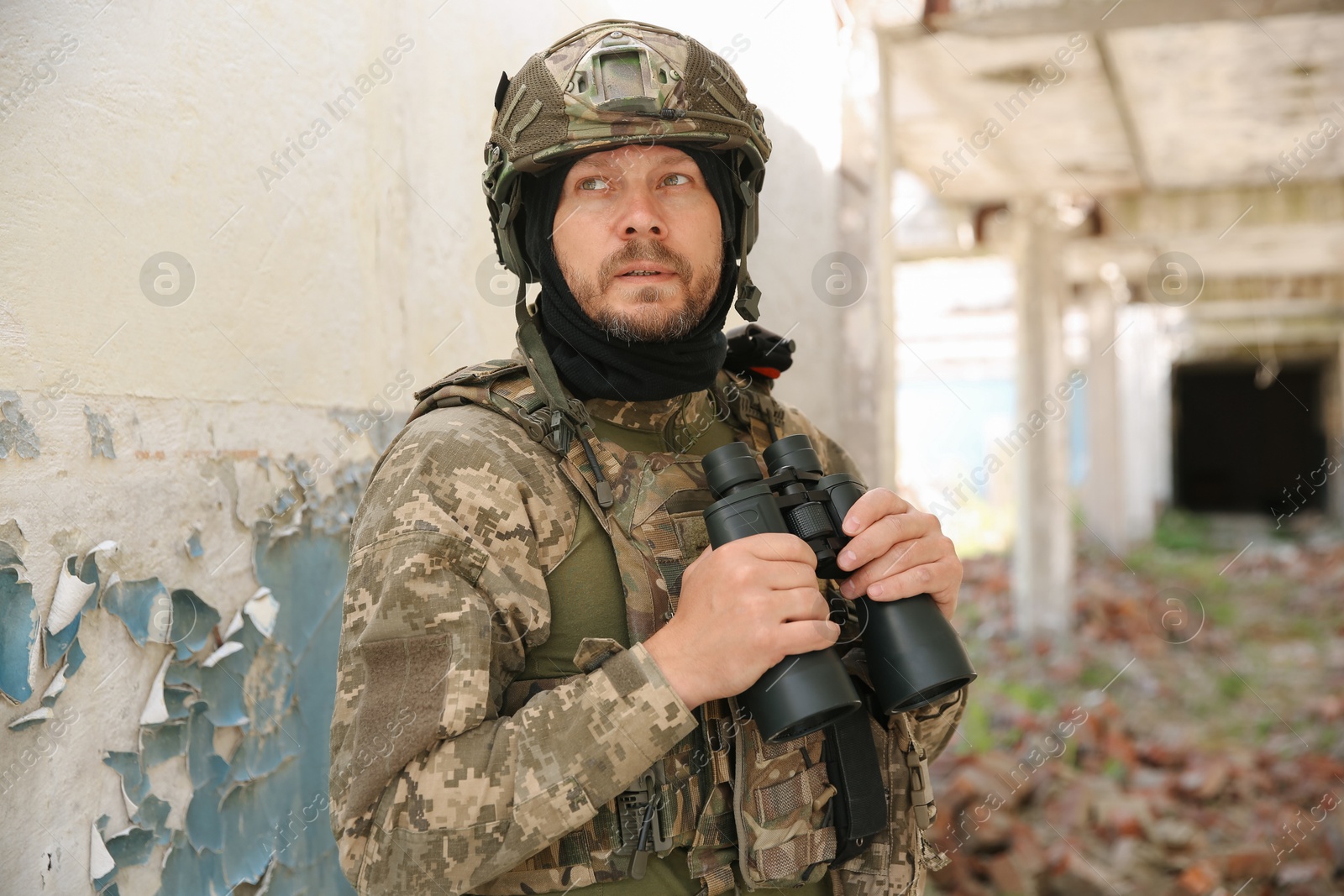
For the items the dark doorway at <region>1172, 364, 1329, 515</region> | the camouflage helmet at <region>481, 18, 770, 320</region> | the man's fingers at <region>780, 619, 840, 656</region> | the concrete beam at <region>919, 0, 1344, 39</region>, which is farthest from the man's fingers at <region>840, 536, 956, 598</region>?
the dark doorway at <region>1172, 364, 1329, 515</region>

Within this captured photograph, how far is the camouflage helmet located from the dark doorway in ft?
88.6

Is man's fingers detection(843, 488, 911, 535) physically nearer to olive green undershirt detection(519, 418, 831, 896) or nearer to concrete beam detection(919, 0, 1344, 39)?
olive green undershirt detection(519, 418, 831, 896)

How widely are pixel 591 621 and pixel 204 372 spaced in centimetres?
84

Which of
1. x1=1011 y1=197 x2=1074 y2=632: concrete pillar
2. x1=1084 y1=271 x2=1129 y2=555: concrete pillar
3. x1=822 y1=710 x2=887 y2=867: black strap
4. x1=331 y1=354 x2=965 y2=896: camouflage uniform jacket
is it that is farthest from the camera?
x1=1084 y1=271 x2=1129 y2=555: concrete pillar

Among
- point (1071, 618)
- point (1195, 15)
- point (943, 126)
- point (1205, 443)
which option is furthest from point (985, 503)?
point (1205, 443)

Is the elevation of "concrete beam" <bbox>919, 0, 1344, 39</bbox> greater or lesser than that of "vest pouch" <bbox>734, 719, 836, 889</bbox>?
greater

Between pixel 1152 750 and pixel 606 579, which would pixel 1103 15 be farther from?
pixel 606 579

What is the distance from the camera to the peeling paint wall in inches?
54.6

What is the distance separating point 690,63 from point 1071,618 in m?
9.06

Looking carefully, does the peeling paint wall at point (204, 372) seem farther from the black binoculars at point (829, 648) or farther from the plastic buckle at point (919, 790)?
the plastic buckle at point (919, 790)

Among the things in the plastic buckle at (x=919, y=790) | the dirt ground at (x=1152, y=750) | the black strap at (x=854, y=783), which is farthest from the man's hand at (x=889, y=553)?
the dirt ground at (x=1152, y=750)

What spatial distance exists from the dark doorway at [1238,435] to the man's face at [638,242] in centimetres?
2710

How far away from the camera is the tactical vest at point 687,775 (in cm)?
131

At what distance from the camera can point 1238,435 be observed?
2689cm
